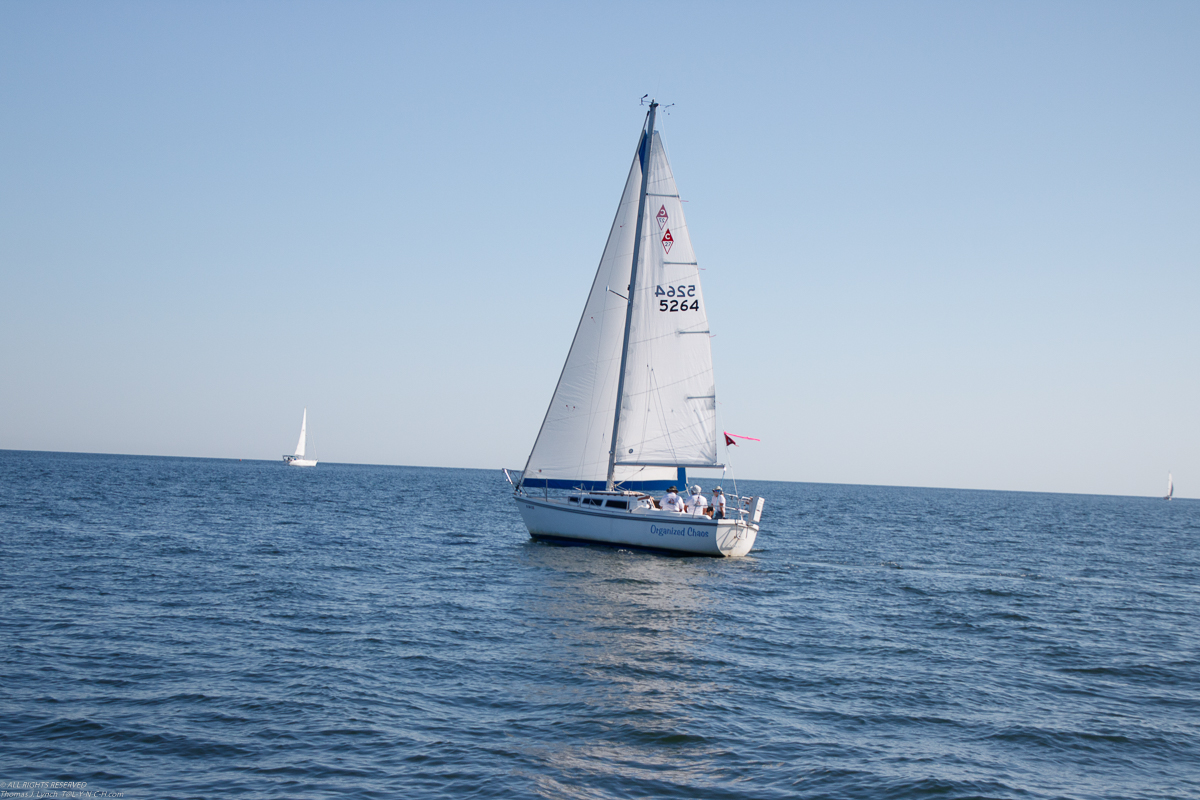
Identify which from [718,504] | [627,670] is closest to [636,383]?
[718,504]

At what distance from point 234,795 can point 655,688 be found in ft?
23.3

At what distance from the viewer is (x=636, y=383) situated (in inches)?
1289

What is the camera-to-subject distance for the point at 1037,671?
1650 cm

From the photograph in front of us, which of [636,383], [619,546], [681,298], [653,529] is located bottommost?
[619,546]

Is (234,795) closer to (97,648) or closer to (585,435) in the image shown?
(97,648)

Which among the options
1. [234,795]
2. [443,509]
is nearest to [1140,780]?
Result: [234,795]

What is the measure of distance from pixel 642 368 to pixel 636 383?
2.12 ft

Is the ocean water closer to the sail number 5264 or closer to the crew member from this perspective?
the crew member

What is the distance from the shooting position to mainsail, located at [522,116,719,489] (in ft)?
106

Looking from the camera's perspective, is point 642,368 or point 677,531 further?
point 642,368

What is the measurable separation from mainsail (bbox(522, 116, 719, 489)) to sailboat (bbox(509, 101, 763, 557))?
0.13 ft

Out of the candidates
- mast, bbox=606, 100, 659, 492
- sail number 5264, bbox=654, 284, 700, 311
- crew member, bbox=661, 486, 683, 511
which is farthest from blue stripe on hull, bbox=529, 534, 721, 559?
sail number 5264, bbox=654, 284, 700, 311

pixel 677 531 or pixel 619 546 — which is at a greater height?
pixel 677 531

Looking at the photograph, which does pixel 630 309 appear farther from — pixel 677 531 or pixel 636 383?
pixel 677 531
